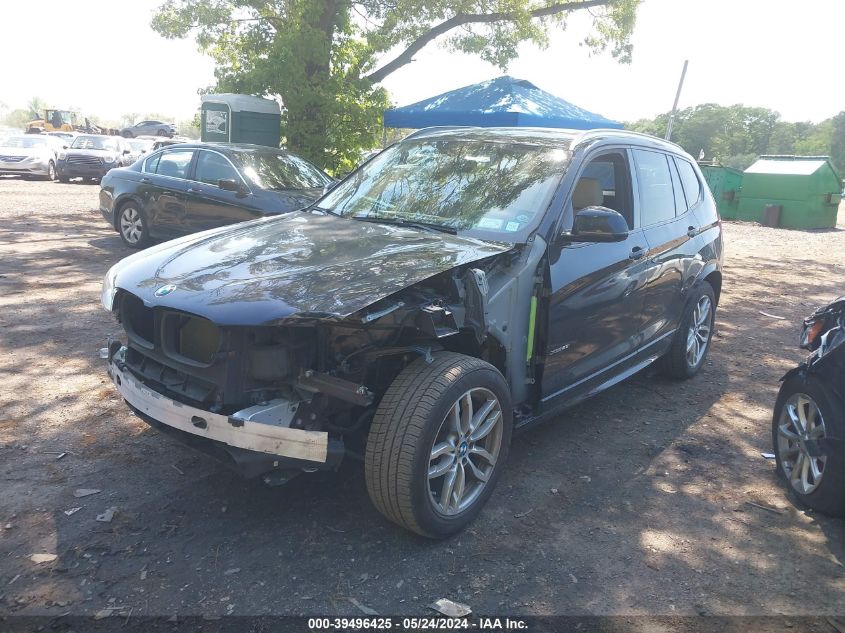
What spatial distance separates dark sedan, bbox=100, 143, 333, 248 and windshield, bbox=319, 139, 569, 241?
4.70 meters

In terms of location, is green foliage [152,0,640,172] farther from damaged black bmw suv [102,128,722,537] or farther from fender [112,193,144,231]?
damaged black bmw suv [102,128,722,537]

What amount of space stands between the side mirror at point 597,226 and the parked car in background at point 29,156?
24641 mm

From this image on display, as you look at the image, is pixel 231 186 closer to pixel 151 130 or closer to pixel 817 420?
pixel 817 420

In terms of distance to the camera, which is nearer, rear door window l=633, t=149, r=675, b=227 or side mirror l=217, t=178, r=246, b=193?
rear door window l=633, t=149, r=675, b=227

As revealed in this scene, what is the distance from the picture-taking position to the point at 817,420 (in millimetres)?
3773

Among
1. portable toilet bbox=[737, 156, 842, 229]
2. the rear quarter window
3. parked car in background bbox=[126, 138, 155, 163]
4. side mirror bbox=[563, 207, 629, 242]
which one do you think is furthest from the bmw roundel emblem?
parked car in background bbox=[126, 138, 155, 163]

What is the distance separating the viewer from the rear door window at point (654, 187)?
15.8 feet

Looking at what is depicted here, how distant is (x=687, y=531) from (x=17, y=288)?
711 centimetres

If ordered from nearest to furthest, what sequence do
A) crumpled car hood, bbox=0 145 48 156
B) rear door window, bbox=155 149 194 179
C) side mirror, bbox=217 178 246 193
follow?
1. side mirror, bbox=217 178 246 193
2. rear door window, bbox=155 149 194 179
3. crumpled car hood, bbox=0 145 48 156

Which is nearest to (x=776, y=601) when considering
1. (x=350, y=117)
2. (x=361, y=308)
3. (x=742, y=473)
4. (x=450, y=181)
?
(x=742, y=473)

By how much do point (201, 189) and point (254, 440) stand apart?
7.38 meters

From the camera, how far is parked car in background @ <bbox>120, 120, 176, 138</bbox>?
162 feet

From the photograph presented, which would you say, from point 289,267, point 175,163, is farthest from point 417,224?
point 175,163

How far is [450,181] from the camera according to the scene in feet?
14.0
